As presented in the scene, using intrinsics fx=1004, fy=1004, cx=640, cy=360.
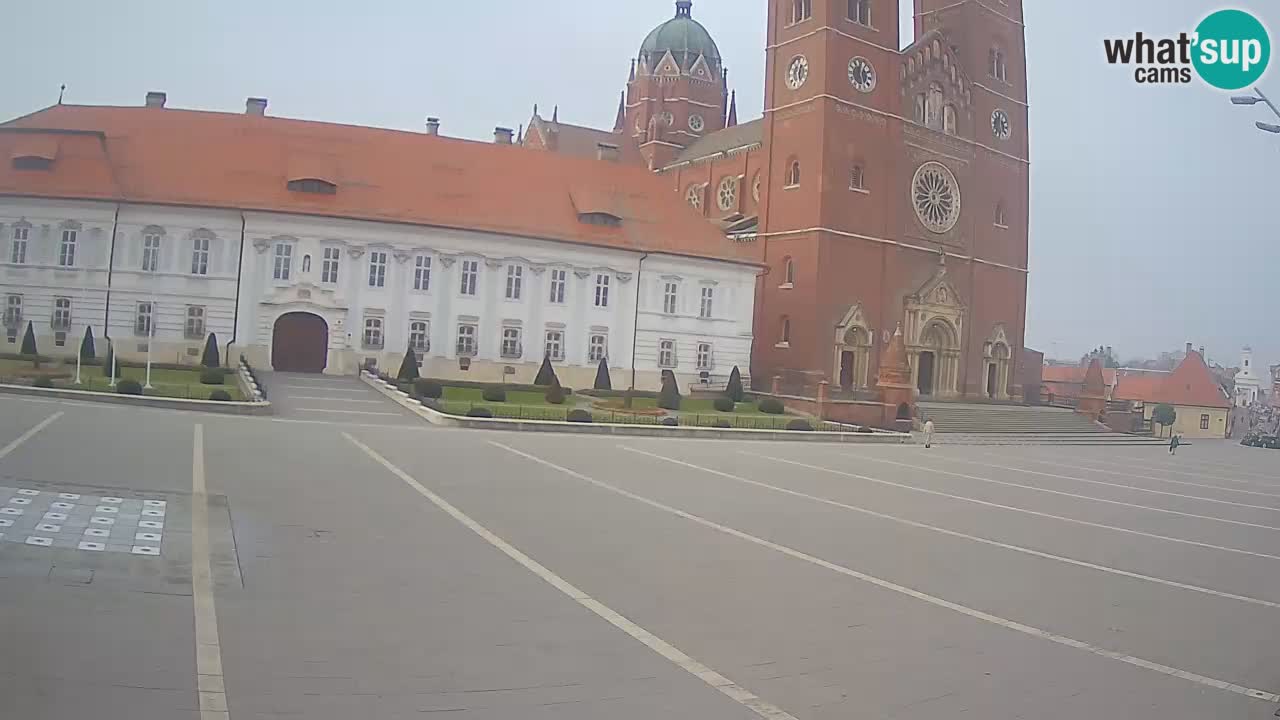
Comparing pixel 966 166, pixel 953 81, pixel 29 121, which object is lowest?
pixel 29 121

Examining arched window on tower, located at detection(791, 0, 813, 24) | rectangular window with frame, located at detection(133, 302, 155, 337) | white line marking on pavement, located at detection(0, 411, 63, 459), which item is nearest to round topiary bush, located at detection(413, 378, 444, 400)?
white line marking on pavement, located at detection(0, 411, 63, 459)

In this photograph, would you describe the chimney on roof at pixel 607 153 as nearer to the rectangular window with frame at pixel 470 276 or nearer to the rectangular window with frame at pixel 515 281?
the rectangular window with frame at pixel 515 281

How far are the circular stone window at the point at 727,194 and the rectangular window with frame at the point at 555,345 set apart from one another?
812 inches

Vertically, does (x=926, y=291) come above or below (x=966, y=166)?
below

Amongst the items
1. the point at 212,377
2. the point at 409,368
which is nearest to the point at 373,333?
the point at 409,368

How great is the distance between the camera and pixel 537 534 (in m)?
11.6

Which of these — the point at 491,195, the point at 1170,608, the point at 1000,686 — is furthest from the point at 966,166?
the point at 1000,686

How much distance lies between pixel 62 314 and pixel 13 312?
163cm

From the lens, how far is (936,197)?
5531 centimetres

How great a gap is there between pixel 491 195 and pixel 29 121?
18565 mm

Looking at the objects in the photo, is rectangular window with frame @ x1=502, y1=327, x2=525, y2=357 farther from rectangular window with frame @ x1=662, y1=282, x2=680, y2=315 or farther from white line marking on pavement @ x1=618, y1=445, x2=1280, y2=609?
white line marking on pavement @ x1=618, y1=445, x2=1280, y2=609

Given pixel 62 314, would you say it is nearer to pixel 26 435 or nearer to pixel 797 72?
pixel 26 435

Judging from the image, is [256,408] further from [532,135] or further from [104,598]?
[532,135]

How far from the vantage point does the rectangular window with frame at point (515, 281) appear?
43.3 meters
